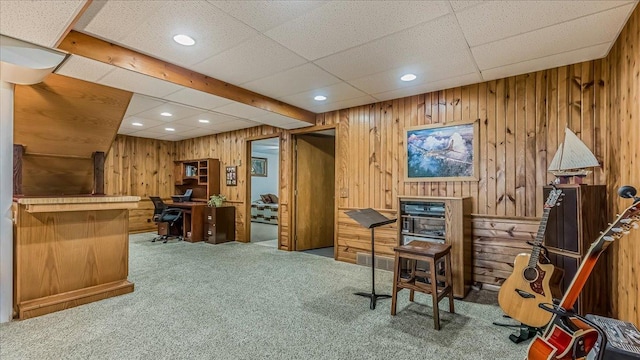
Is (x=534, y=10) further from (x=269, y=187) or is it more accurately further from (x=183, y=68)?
(x=269, y=187)

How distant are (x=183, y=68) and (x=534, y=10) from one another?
3.11 meters

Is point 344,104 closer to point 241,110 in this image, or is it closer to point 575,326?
point 241,110

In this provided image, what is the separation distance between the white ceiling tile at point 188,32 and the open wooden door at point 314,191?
2926 millimetres

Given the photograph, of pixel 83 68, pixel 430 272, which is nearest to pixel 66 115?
pixel 83 68

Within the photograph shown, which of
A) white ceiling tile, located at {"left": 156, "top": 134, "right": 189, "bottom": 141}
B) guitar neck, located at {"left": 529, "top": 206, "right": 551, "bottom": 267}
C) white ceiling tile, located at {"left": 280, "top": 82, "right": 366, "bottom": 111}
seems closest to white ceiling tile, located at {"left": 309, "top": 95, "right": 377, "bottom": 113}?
white ceiling tile, located at {"left": 280, "top": 82, "right": 366, "bottom": 111}

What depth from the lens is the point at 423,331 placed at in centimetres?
235

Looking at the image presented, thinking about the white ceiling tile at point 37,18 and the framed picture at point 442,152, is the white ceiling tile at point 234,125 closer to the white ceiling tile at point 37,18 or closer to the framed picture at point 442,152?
the framed picture at point 442,152

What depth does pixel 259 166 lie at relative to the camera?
34.3 feet

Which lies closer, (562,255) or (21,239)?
(562,255)

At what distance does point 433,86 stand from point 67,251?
4358mm

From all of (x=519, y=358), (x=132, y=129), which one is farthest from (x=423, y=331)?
(x=132, y=129)

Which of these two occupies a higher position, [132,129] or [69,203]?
[132,129]

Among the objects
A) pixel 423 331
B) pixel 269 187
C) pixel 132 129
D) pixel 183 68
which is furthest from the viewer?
pixel 269 187

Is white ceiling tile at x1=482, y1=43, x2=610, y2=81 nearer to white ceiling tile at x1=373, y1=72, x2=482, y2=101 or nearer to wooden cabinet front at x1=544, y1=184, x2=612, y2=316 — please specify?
white ceiling tile at x1=373, y1=72, x2=482, y2=101
